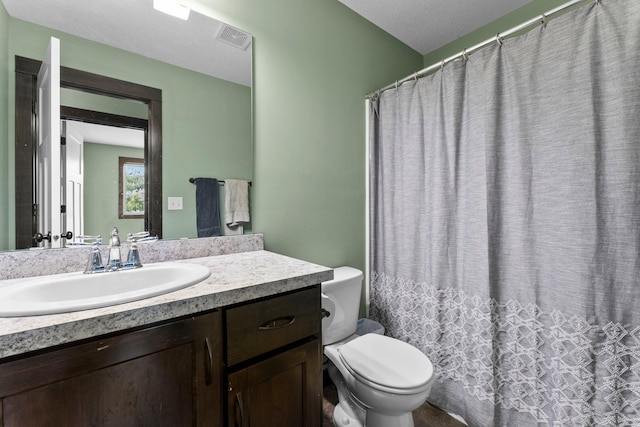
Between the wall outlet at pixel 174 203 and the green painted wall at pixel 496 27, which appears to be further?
the green painted wall at pixel 496 27

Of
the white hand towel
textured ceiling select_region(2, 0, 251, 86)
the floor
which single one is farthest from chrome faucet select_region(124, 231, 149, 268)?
the floor

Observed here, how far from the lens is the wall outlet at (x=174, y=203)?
1.25 meters

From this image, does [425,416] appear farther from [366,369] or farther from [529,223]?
[529,223]

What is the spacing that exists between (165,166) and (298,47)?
3.42ft

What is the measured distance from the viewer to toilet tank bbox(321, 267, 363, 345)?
1.49m

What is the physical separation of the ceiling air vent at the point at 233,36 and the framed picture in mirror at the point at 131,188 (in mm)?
739

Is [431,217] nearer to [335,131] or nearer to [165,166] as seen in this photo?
[335,131]

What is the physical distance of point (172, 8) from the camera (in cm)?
126

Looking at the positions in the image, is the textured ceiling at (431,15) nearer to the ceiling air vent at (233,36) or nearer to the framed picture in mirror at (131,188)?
the ceiling air vent at (233,36)

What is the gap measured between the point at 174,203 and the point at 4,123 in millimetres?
575

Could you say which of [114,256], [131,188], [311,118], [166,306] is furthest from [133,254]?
[311,118]

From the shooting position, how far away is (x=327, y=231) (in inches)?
71.7

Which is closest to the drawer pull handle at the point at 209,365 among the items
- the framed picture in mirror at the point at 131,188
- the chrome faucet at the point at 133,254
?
the chrome faucet at the point at 133,254

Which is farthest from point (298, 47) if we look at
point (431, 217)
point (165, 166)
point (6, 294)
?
point (6, 294)
